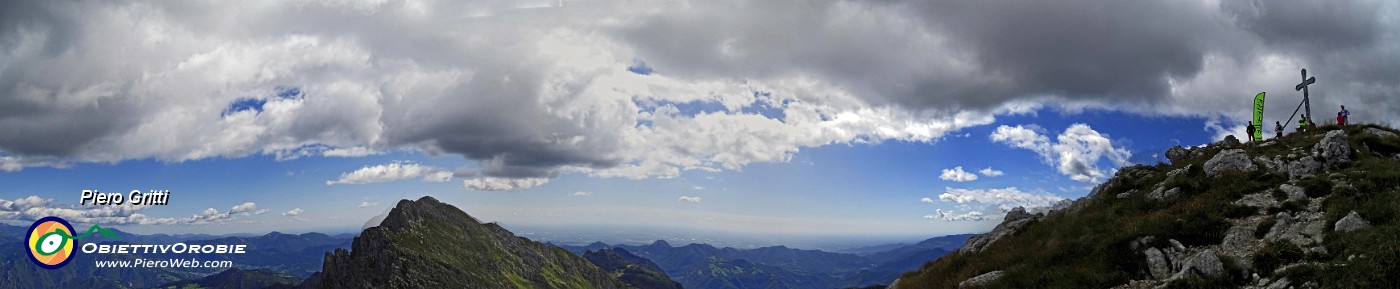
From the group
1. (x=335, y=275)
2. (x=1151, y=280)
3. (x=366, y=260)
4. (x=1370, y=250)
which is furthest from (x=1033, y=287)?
(x=335, y=275)

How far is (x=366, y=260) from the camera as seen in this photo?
186 m

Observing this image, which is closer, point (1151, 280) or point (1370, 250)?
point (1370, 250)

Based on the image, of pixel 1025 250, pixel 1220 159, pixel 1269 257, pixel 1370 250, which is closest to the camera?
pixel 1370 250

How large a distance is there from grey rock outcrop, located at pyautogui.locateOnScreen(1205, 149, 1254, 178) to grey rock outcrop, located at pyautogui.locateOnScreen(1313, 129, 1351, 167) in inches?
113

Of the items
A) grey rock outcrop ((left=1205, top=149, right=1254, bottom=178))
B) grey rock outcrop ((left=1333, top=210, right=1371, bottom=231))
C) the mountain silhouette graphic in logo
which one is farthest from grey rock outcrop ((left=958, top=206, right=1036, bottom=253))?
the mountain silhouette graphic in logo

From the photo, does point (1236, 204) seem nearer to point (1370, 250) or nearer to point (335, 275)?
point (1370, 250)

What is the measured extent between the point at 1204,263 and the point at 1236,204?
28.5 feet

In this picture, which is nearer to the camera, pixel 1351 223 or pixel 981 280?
pixel 1351 223

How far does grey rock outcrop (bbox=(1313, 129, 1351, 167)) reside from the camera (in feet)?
100.0

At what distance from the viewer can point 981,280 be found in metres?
27.6

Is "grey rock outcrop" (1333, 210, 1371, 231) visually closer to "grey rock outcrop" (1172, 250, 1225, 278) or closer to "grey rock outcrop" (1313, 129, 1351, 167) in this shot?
"grey rock outcrop" (1172, 250, 1225, 278)

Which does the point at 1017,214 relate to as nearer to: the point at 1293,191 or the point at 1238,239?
the point at 1293,191

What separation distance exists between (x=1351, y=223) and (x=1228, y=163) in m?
13.0

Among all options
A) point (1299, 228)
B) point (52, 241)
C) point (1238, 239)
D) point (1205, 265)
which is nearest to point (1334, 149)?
point (1299, 228)
